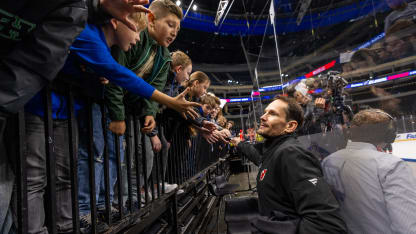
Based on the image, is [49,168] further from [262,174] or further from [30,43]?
[262,174]

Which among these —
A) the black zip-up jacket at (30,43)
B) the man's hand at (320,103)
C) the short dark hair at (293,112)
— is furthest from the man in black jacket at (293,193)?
the black zip-up jacket at (30,43)

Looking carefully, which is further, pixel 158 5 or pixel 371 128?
pixel 158 5

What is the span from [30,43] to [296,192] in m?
1.14

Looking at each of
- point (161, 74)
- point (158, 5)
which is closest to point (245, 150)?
point (161, 74)

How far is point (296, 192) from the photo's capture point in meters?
1.14

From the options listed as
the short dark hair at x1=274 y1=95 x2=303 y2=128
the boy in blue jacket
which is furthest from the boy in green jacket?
the short dark hair at x1=274 y1=95 x2=303 y2=128

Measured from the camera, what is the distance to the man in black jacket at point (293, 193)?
1069 millimetres

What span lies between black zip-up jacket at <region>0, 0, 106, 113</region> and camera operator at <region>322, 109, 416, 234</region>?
1303 mm

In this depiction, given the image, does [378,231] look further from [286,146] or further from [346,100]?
[346,100]

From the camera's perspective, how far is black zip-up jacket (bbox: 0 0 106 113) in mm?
566

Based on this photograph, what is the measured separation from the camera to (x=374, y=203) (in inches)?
43.6

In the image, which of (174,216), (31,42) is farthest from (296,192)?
(174,216)

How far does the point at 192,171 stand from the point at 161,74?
188 cm

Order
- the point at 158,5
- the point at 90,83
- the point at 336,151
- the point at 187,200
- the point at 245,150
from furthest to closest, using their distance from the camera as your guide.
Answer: the point at 187,200 < the point at 245,150 < the point at 158,5 < the point at 336,151 < the point at 90,83
